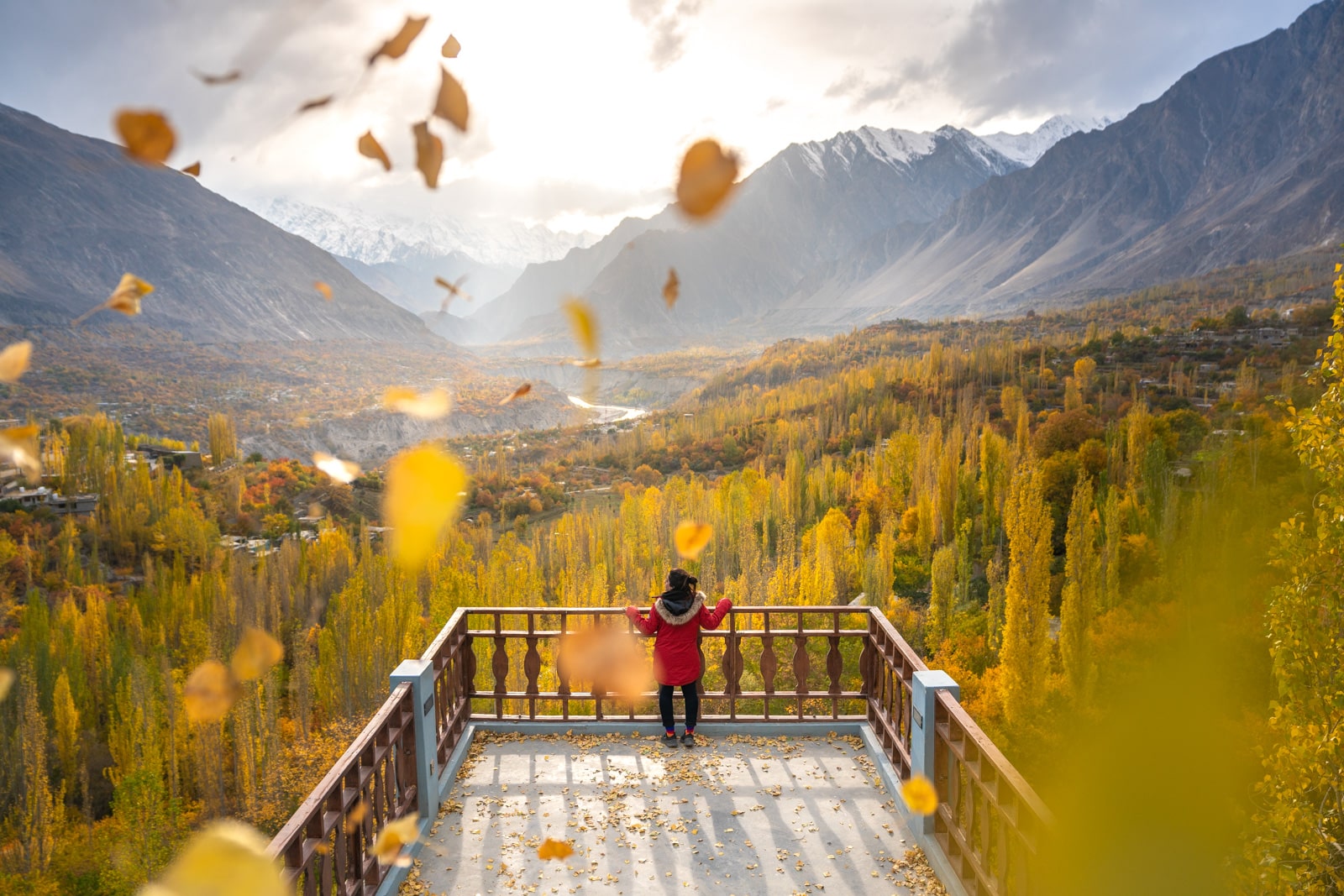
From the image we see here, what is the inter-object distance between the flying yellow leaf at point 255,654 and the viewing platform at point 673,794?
1616cm

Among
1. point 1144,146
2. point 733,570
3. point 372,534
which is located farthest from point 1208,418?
point 1144,146

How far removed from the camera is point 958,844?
3.48m

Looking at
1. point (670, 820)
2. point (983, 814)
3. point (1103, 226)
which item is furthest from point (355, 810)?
point (1103, 226)

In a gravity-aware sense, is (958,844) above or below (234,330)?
below

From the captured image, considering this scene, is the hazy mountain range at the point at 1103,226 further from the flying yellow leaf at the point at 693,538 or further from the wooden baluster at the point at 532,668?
the wooden baluster at the point at 532,668

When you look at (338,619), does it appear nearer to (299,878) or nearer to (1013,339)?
(299,878)

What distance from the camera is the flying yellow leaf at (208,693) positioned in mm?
16656

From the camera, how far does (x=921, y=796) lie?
3.83 meters

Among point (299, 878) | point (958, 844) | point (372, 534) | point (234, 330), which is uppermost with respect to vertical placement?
point (234, 330)

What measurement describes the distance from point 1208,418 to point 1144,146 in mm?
132120

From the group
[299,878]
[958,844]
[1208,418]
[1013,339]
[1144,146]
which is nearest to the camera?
[299,878]

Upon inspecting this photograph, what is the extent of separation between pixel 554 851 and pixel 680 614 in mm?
1424

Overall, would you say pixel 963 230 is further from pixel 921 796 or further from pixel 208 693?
pixel 921 796

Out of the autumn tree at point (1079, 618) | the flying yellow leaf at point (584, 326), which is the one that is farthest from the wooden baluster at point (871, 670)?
the autumn tree at point (1079, 618)
